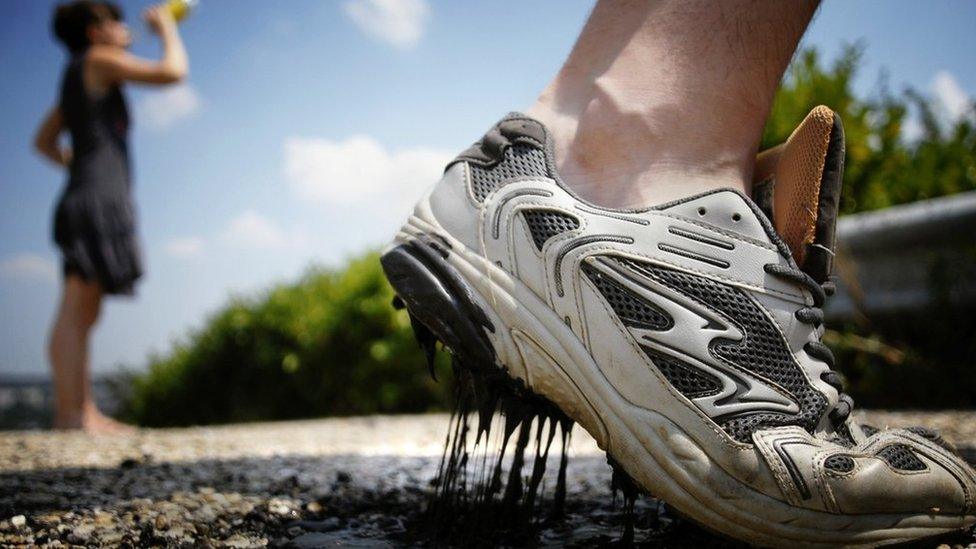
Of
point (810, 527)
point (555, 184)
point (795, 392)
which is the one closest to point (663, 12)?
point (555, 184)

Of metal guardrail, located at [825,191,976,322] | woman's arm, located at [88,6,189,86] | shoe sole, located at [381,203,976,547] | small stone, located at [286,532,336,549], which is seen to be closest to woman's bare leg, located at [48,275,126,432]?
woman's arm, located at [88,6,189,86]

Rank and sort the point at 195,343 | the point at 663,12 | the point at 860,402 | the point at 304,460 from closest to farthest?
1. the point at 663,12
2. the point at 304,460
3. the point at 860,402
4. the point at 195,343

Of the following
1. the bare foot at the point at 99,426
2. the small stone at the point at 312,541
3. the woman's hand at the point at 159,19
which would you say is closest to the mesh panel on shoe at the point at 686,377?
the small stone at the point at 312,541

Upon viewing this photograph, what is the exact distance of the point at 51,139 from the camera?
5.04 metres

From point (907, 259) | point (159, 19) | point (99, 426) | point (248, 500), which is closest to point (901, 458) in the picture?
point (248, 500)

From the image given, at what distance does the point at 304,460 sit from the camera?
2232 millimetres

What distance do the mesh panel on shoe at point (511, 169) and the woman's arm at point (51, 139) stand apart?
16.0 feet

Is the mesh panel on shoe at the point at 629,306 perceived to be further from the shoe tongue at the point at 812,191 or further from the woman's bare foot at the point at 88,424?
the woman's bare foot at the point at 88,424

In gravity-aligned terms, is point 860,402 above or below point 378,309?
below

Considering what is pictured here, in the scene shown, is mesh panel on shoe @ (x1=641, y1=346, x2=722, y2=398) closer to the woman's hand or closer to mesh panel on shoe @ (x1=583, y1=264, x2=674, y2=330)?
mesh panel on shoe @ (x1=583, y1=264, x2=674, y2=330)

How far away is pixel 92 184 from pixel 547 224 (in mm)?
4112

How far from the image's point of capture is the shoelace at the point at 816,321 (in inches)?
46.8

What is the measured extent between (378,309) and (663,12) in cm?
447

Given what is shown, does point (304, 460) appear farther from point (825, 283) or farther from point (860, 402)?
point (860, 402)
